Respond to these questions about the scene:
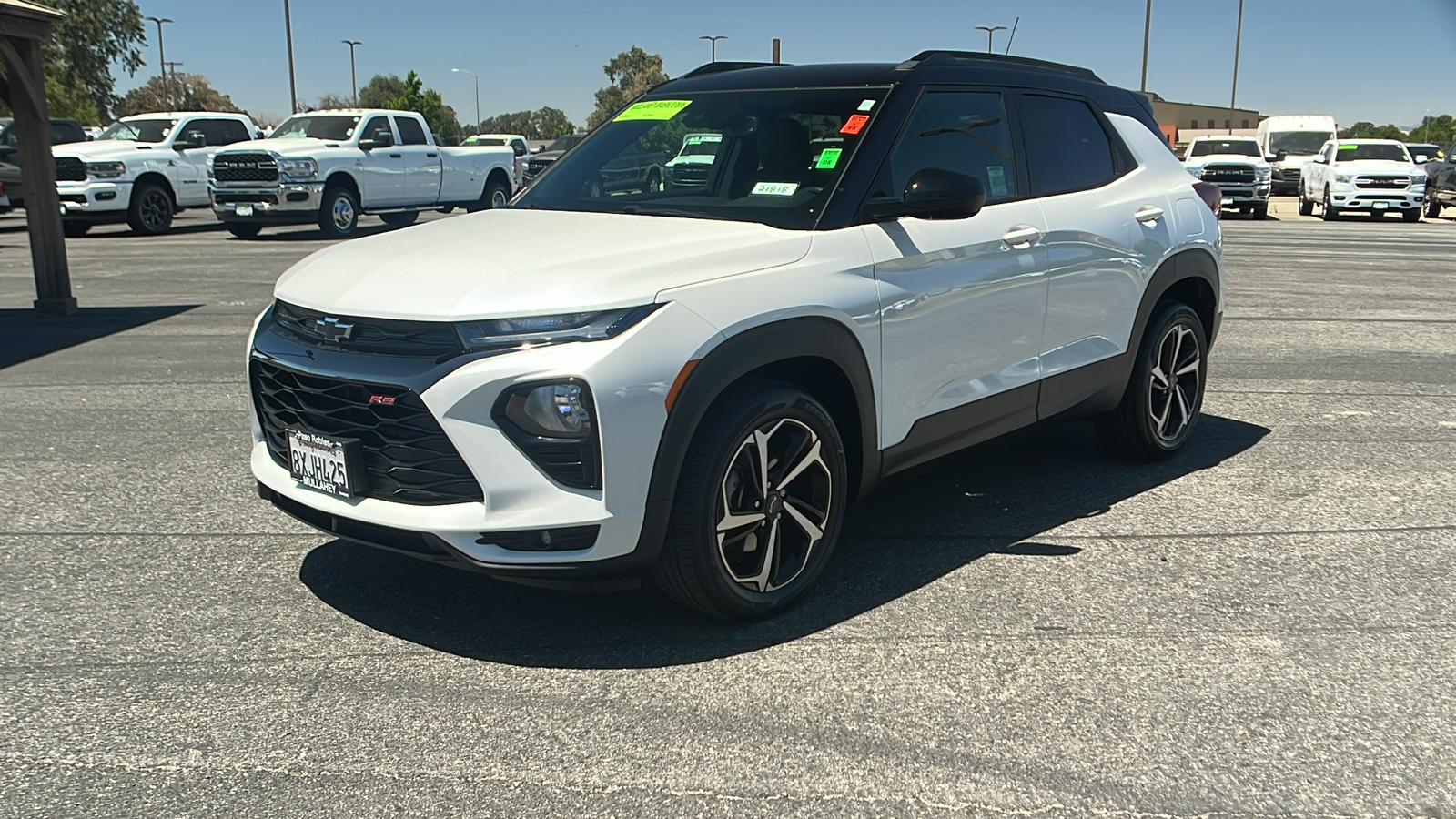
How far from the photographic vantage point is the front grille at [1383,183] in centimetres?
2746

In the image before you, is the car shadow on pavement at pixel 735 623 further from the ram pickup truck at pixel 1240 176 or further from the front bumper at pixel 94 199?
the ram pickup truck at pixel 1240 176

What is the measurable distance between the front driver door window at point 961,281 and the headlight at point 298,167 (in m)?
17.0

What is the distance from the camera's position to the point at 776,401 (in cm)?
390

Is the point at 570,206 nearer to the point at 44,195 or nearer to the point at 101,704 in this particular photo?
the point at 101,704

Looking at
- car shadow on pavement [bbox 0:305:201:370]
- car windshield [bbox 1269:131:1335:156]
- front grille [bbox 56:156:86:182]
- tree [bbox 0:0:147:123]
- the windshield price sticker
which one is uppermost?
tree [bbox 0:0:147:123]

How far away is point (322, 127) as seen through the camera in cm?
2134

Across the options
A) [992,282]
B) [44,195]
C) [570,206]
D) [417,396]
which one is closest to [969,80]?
[992,282]

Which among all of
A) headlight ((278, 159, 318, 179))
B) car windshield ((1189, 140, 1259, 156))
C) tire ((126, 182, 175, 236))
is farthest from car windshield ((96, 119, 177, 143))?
car windshield ((1189, 140, 1259, 156))

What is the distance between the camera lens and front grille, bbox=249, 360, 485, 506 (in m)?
3.54

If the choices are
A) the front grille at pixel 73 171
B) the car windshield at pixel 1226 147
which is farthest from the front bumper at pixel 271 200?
the car windshield at pixel 1226 147

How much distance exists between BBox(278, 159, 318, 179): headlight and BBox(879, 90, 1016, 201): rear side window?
55.8 ft

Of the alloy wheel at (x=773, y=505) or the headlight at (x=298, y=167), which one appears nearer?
the alloy wheel at (x=773, y=505)

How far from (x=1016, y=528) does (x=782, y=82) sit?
2.10 m

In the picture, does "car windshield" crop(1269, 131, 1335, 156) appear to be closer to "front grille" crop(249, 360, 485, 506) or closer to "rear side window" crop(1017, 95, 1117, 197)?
"rear side window" crop(1017, 95, 1117, 197)
